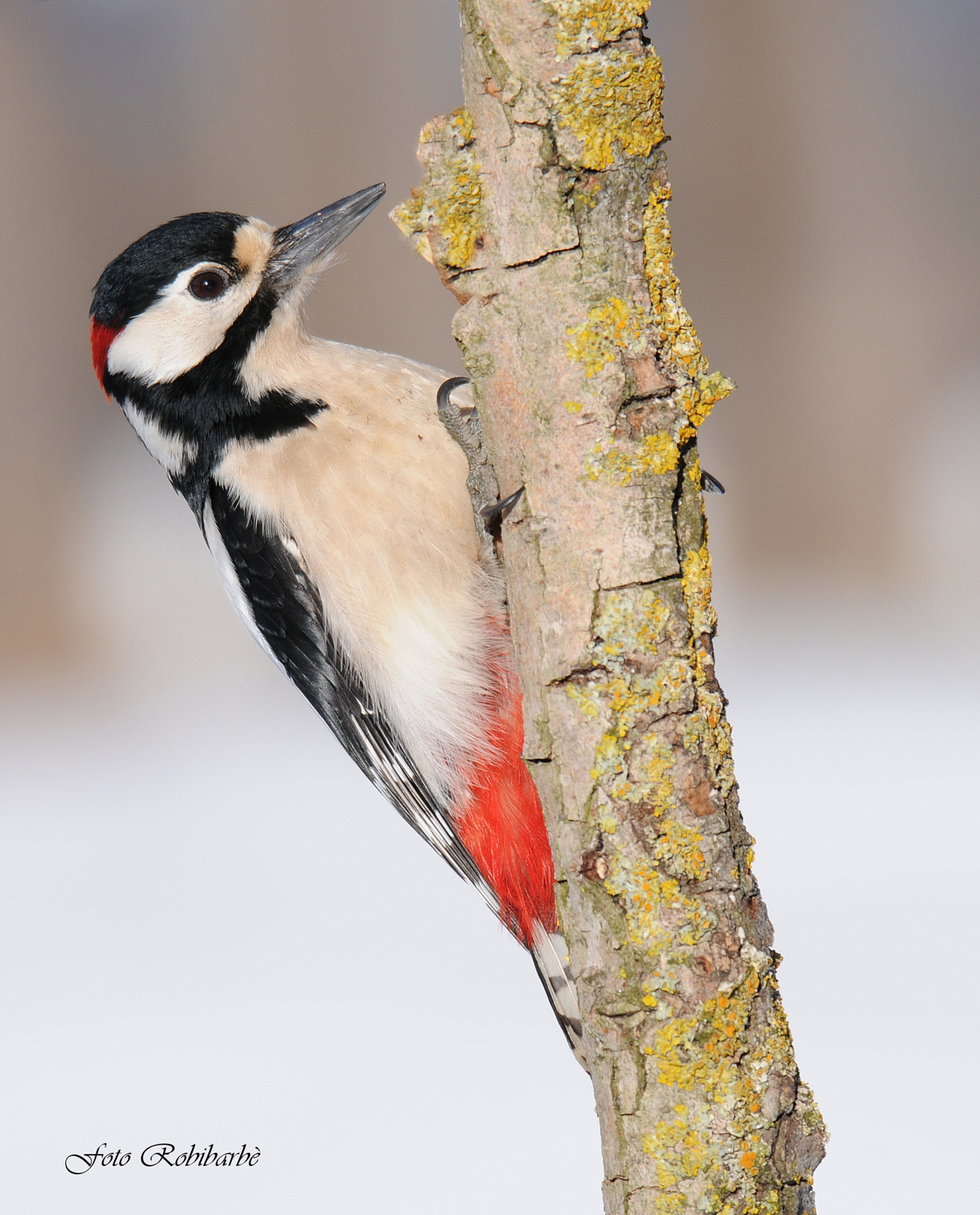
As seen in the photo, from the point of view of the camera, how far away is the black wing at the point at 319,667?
1.93 meters

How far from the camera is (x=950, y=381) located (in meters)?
5.75

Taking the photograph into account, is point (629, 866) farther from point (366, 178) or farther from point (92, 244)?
point (92, 244)

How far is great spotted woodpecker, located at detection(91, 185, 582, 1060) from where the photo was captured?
5.85ft

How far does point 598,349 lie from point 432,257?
23 centimetres

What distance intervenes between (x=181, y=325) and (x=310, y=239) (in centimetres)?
29

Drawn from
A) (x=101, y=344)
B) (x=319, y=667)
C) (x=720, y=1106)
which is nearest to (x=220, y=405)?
(x=101, y=344)

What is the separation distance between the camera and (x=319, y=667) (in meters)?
2.05

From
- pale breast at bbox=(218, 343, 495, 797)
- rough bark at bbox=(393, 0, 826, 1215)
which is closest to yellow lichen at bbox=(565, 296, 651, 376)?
rough bark at bbox=(393, 0, 826, 1215)

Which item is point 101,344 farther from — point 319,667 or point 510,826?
point 510,826

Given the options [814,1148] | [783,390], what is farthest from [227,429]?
[783,390]

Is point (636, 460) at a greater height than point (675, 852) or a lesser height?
greater

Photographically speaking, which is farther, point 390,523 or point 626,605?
point 390,523

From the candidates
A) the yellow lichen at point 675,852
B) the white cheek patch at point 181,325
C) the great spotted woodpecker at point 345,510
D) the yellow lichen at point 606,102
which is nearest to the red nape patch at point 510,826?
the great spotted woodpecker at point 345,510

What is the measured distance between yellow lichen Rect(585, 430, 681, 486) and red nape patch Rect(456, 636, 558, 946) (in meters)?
0.70
